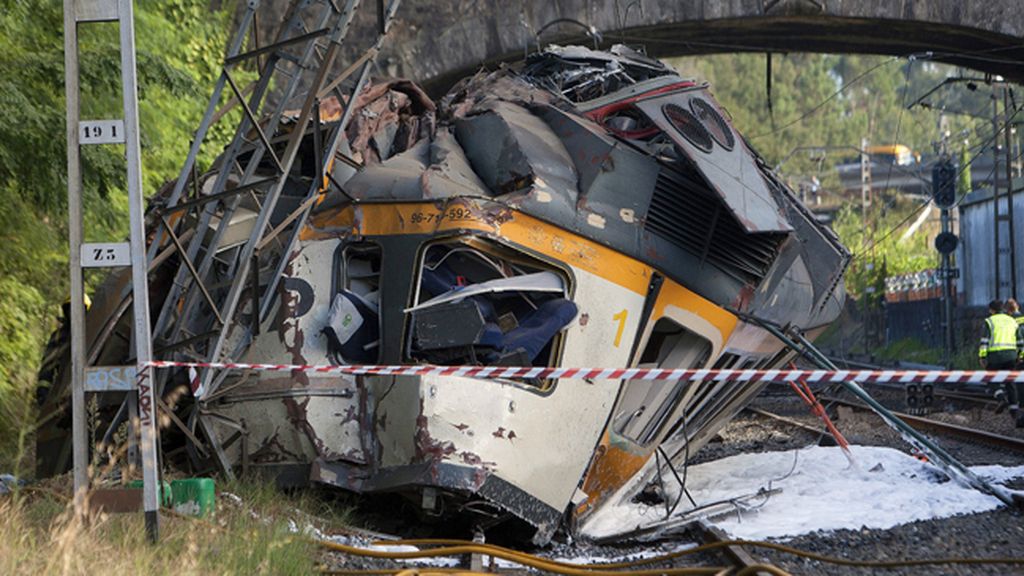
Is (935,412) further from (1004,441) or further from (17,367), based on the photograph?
(17,367)

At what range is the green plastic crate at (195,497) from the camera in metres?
8.55

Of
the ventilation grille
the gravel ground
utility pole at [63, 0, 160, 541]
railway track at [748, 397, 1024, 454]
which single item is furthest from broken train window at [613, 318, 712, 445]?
railway track at [748, 397, 1024, 454]

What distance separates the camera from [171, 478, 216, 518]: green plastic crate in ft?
28.0

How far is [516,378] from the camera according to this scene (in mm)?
9258

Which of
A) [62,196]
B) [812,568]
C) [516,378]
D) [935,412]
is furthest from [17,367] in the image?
[935,412]

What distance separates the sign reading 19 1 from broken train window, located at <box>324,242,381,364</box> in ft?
7.12

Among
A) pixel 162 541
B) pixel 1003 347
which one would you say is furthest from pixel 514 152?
pixel 1003 347

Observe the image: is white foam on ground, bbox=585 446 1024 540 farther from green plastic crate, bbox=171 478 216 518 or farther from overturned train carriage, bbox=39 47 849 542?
green plastic crate, bbox=171 478 216 518

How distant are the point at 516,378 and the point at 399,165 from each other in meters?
1.92

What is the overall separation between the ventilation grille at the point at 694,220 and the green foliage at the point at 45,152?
5.58 meters

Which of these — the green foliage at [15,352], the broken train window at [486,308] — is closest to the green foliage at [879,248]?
the green foliage at [15,352]

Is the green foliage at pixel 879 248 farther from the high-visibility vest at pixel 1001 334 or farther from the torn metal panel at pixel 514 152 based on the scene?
the torn metal panel at pixel 514 152

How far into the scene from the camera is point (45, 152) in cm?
1259

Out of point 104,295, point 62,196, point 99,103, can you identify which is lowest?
point 104,295
